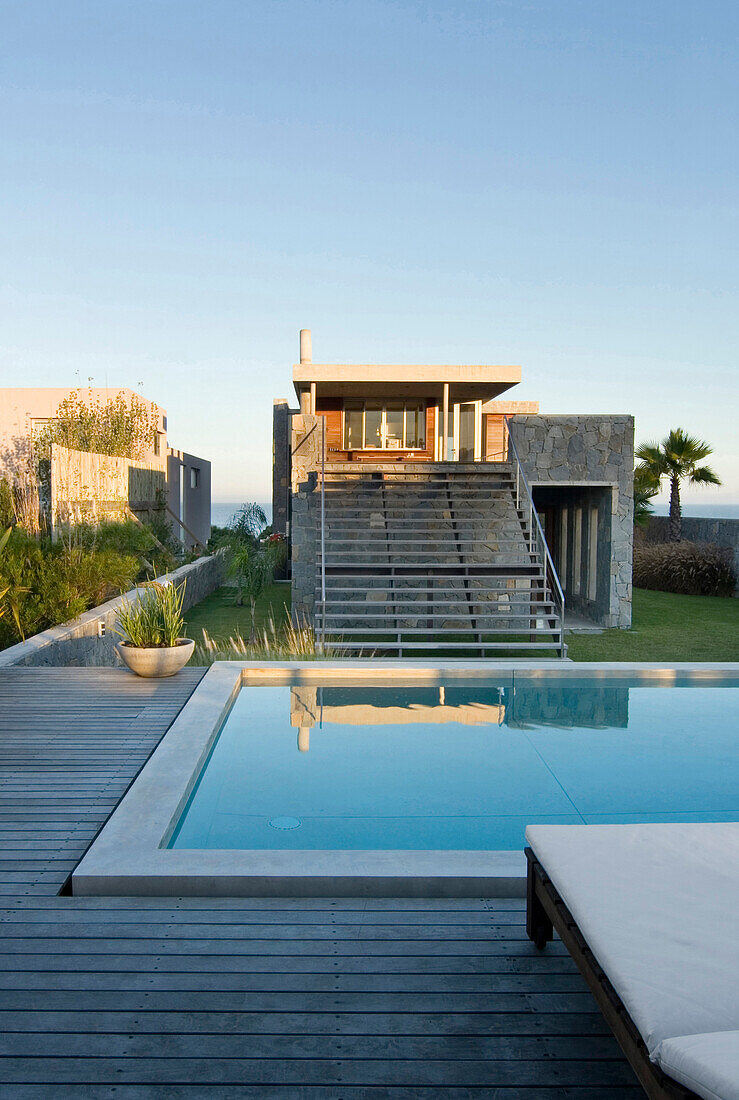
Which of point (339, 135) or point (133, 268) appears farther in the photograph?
point (133, 268)

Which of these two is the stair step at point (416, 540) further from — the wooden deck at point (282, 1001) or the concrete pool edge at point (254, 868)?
the wooden deck at point (282, 1001)

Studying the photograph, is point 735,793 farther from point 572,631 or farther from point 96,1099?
point 572,631

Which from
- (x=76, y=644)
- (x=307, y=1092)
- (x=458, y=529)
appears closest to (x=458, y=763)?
Result: (x=307, y=1092)

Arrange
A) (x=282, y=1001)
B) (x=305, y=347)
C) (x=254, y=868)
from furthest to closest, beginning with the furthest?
(x=305, y=347), (x=254, y=868), (x=282, y=1001)

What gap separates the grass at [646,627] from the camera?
1101 cm

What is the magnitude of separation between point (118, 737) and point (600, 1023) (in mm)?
3689

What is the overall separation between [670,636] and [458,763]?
7904 millimetres

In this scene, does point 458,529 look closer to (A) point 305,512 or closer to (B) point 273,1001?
(A) point 305,512

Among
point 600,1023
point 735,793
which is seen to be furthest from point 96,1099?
point 735,793

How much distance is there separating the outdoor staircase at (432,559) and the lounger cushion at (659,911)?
731cm

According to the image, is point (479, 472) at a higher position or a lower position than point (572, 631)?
higher

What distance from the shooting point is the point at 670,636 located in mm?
12500

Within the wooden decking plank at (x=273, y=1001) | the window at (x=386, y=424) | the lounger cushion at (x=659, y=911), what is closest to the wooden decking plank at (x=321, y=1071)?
the wooden decking plank at (x=273, y=1001)

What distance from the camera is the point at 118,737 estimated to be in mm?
5371
